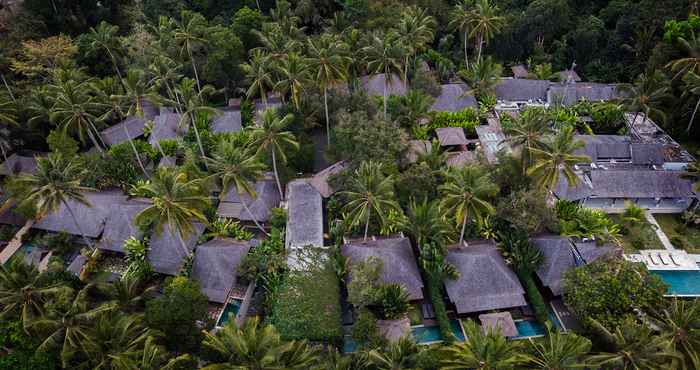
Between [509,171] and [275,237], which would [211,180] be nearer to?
[275,237]

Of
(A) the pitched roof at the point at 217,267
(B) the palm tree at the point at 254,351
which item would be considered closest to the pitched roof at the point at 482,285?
(B) the palm tree at the point at 254,351

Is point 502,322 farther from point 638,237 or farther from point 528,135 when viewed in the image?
point 638,237

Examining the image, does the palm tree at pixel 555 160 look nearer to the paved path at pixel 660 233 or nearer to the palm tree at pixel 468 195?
the palm tree at pixel 468 195

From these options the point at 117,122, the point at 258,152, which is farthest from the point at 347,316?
the point at 117,122

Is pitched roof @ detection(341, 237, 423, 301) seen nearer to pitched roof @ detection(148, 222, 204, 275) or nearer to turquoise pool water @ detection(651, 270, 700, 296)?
pitched roof @ detection(148, 222, 204, 275)

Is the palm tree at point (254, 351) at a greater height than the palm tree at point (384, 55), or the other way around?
the palm tree at point (384, 55)
